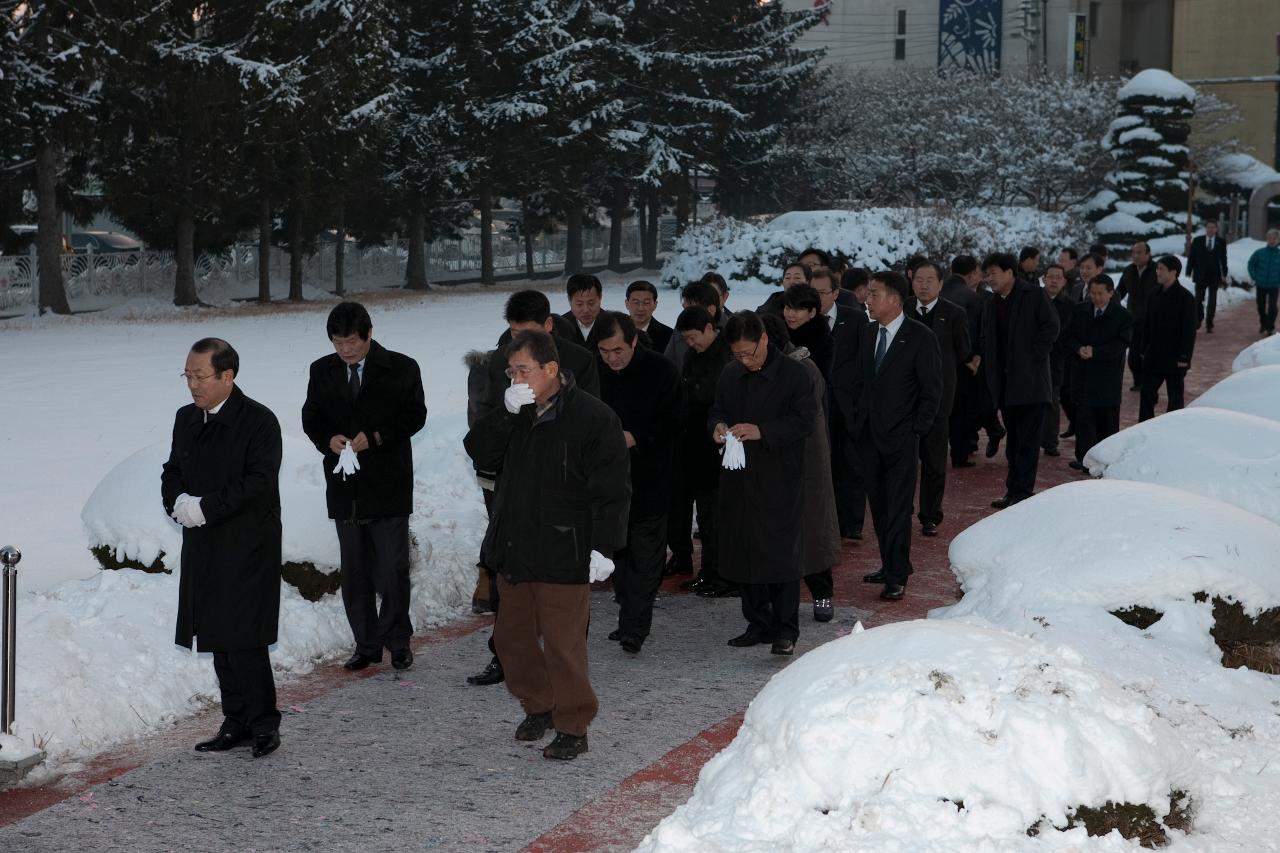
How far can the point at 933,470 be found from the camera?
1042cm

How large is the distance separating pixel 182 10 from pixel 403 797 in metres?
26.0

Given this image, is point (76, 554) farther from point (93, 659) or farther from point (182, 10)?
point (182, 10)

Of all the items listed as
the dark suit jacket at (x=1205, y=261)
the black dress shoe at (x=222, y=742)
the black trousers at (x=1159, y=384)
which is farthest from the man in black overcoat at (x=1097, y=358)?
the dark suit jacket at (x=1205, y=261)

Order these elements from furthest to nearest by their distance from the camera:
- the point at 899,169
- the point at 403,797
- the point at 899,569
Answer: the point at 899,169
the point at 899,569
the point at 403,797

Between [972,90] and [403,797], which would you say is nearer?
[403,797]

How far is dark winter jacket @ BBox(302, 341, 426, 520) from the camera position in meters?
7.13

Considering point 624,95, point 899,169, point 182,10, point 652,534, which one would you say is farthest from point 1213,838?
point 899,169

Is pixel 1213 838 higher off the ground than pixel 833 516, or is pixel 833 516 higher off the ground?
pixel 833 516

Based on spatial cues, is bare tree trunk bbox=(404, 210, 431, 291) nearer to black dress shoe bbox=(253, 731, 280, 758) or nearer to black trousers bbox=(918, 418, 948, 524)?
black trousers bbox=(918, 418, 948, 524)

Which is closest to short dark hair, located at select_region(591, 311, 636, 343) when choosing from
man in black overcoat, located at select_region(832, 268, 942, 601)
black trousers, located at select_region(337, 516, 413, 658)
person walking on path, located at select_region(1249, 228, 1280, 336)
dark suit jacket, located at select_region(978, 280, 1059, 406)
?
black trousers, located at select_region(337, 516, 413, 658)

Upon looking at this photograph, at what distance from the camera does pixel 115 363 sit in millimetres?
20359

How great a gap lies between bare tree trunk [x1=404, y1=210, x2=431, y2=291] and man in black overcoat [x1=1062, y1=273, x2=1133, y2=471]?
103 feet

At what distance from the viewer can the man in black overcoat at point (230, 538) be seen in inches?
232

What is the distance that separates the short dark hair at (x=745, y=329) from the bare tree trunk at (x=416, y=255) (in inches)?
1405
